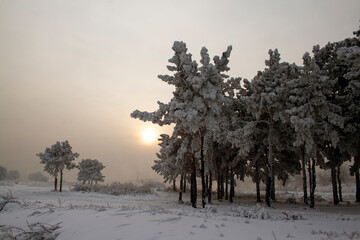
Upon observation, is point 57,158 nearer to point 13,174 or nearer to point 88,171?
point 88,171

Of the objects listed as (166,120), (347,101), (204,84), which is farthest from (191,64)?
(347,101)

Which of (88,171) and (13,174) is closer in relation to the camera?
(88,171)

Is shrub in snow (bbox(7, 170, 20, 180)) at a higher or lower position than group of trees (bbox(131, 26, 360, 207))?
lower

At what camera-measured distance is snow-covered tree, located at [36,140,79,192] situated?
4791cm

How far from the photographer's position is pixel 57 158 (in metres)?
48.3

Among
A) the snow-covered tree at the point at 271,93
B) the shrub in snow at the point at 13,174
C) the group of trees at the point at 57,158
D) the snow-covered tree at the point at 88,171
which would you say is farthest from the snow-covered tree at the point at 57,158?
the shrub in snow at the point at 13,174

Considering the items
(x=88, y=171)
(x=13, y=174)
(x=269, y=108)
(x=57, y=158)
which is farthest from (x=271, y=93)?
(x=13, y=174)

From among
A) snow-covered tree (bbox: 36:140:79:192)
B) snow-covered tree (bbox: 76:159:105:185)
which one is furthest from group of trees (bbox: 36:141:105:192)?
snow-covered tree (bbox: 76:159:105:185)

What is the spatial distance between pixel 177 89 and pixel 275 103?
334 inches

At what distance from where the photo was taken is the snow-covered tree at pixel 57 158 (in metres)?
47.9

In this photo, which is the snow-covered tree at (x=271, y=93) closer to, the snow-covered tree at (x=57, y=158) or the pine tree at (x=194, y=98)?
the pine tree at (x=194, y=98)

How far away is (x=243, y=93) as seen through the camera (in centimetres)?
2914

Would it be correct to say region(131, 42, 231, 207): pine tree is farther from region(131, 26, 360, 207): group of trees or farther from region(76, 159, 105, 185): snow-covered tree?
region(76, 159, 105, 185): snow-covered tree

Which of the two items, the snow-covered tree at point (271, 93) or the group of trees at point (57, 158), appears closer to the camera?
the snow-covered tree at point (271, 93)
